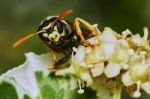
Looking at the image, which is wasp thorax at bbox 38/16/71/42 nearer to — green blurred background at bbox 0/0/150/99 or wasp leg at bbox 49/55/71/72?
wasp leg at bbox 49/55/71/72

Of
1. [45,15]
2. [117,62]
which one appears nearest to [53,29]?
[117,62]

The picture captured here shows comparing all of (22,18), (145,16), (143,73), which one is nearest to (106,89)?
(143,73)

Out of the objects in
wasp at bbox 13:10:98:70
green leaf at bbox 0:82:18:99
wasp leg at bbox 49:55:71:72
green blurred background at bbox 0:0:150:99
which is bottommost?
green leaf at bbox 0:82:18:99

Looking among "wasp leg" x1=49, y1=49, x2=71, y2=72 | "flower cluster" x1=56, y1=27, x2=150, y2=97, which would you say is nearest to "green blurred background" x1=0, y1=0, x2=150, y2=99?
"wasp leg" x1=49, y1=49, x2=71, y2=72

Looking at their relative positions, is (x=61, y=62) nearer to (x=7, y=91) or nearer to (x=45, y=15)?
(x=7, y=91)

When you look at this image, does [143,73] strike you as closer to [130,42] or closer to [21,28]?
[130,42]

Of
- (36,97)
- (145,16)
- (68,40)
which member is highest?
(145,16)

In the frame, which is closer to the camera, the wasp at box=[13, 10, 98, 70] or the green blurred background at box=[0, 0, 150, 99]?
the wasp at box=[13, 10, 98, 70]

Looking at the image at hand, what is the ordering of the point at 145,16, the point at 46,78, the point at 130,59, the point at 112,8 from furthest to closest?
the point at 112,8, the point at 145,16, the point at 46,78, the point at 130,59
